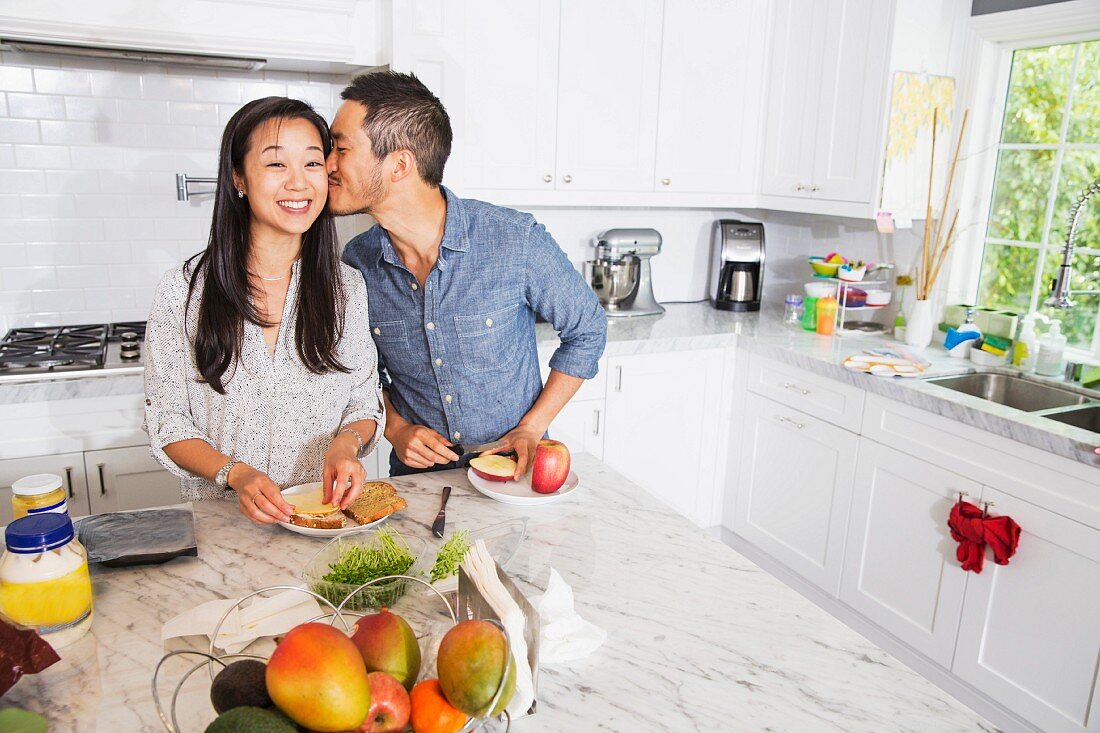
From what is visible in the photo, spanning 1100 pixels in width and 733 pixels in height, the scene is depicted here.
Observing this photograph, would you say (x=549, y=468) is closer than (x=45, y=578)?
No

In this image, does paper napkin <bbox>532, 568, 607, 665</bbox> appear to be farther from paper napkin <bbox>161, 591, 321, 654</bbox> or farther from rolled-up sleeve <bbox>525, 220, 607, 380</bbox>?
rolled-up sleeve <bbox>525, 220, 607, 380</bbox>

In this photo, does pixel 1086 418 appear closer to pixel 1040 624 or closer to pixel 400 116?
pixel 1040 624

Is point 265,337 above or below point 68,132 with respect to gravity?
below

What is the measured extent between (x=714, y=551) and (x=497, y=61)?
209cm

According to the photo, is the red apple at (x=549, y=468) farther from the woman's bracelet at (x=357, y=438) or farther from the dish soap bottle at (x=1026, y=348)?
the dish soap bottle at (x=1026, y=348)

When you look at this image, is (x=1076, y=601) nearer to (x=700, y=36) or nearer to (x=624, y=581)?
(x=624, y=581)

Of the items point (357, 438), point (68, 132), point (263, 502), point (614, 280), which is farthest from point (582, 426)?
point (68, 132)

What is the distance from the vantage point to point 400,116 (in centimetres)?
177

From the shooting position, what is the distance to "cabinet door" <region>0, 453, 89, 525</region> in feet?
8.03

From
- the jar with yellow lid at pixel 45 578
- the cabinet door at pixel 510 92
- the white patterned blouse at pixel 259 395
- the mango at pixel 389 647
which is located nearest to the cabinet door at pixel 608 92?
the cabinet door at pixel 510 92

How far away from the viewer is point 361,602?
112cm

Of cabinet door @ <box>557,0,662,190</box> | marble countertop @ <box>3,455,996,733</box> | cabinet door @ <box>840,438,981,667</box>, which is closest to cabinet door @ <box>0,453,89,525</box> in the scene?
marble countertop @ <box>3,455,996,733</box>

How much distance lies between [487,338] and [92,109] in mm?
1819

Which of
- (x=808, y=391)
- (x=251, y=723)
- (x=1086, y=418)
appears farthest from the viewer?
(x=808, y=391)
